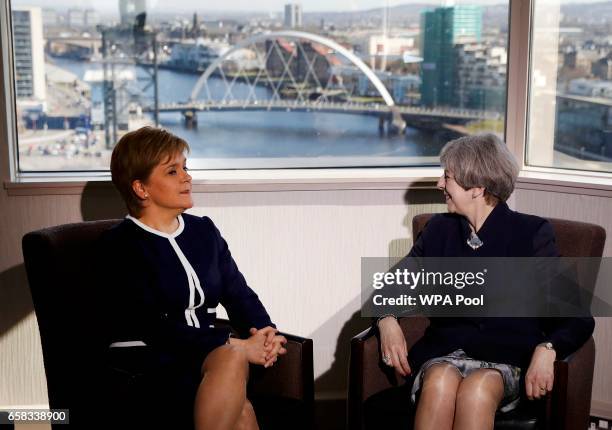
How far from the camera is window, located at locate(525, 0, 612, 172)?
116 inches

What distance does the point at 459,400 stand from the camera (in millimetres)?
2123

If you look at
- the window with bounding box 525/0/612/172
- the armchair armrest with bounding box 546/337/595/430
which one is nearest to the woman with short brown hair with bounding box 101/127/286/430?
the armchair armrest with bounding box 546/337/595/430

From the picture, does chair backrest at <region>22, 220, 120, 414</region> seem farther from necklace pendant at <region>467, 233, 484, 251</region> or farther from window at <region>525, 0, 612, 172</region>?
window at <region>525, 0, 612, 172</region>

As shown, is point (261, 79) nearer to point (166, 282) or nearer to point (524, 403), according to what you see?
point (166, 282)

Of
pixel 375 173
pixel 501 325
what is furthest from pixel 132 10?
pixel 501 325

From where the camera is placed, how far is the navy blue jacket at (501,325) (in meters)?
2.25

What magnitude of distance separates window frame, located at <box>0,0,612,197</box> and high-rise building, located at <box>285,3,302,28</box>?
556 mm

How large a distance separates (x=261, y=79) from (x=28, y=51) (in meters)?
0.86

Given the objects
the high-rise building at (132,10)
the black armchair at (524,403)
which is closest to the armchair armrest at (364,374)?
the black armchair at (524,403)

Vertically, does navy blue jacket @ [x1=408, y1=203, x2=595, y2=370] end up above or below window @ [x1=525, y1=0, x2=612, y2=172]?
below

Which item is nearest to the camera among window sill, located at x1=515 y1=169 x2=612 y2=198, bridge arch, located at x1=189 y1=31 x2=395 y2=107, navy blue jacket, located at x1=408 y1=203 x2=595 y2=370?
navy blue jacket, located at x1=408 y1=203 x2=595 y2=370

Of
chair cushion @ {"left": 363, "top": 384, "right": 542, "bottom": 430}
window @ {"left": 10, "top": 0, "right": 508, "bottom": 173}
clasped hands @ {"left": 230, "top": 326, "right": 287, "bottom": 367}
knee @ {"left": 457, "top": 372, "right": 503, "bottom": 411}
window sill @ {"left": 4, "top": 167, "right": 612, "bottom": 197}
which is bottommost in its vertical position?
chair cushion @ {"left": 363, "top": 384, "right": 542, "bottom": 430}

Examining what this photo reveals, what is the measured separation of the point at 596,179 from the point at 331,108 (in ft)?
3.35

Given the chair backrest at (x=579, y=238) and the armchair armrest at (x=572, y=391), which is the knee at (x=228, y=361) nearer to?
the armchair armrest at (x=572, y=391)
